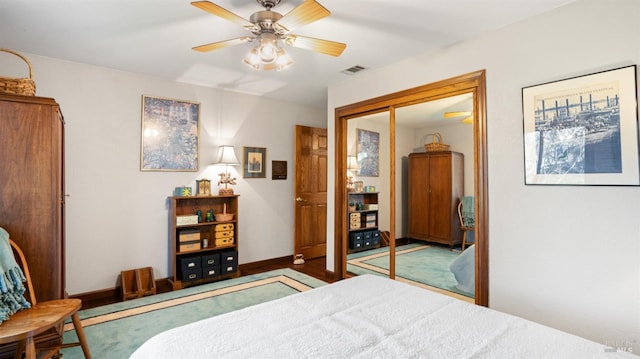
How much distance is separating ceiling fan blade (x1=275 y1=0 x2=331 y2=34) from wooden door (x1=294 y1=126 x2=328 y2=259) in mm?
2977

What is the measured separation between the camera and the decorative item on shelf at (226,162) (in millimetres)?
4184

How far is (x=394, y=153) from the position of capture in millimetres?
3613

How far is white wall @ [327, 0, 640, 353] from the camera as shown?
202cm

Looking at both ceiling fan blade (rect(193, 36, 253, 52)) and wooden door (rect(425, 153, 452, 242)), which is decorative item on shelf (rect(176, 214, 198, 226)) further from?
wooden door (rect(425, 153, 452, 242))

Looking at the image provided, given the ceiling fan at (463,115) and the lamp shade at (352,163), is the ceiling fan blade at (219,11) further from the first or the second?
the lamp shade at (352,163)

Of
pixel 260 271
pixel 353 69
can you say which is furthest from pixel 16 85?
pixel 260 271

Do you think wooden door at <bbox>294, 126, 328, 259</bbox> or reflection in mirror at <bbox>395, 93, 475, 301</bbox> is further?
wooden door at <bbox>294, 126, 328, 259</bbox>

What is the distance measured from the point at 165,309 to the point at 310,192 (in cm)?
269

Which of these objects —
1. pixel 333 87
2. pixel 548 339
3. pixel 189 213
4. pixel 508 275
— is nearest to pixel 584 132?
pixel 508 275

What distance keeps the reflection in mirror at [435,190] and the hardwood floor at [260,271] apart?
1.21m

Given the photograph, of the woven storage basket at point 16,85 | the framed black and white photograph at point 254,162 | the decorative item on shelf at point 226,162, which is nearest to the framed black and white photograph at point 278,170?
the framed black and white photograph at point 254,162

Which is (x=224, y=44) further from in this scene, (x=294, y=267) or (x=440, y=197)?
(x=294, y=267)

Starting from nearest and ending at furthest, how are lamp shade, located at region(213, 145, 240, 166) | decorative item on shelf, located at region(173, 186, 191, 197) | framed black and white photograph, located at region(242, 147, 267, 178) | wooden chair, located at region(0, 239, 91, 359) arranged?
1. wooden chair, located at region(0, 239, 91, 359)
2. decorative item on shelf, located at region(173, 186, 191, 197)
3. lamp shade, located at region(213, 145, 240, 166)
4. framed black and white photograph, located at region(242, 147, 267, 178)

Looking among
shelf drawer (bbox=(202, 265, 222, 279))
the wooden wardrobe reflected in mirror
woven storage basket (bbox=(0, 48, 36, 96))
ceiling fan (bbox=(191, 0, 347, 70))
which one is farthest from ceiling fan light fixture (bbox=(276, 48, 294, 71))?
shelf drawer (bbox=(202, 265, 222, 279))
